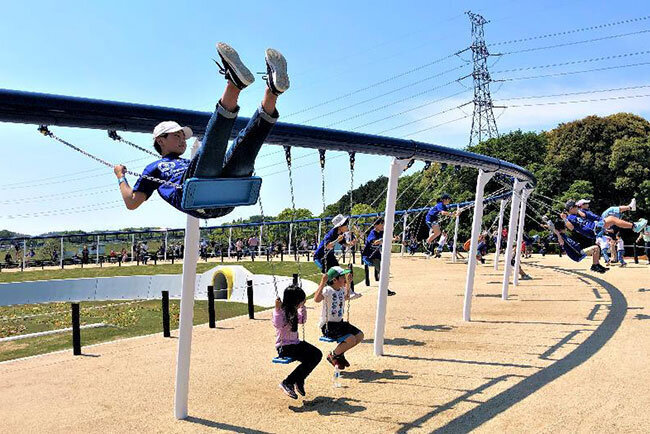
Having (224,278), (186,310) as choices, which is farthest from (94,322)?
(224,278)

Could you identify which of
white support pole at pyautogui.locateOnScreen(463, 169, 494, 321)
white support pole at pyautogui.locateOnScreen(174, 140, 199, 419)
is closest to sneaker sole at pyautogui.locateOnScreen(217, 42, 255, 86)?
white support pole at pyautogui.locateOnScreen(174, 140, 199, 419)

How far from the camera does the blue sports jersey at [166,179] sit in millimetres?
4926

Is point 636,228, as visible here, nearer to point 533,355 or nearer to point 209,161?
point 533,355

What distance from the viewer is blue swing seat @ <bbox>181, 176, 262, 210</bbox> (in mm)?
4594

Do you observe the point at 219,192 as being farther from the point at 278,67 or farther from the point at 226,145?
the point at 278,67

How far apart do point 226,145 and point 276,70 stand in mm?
754

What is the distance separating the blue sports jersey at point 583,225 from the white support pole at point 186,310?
38.3 ft

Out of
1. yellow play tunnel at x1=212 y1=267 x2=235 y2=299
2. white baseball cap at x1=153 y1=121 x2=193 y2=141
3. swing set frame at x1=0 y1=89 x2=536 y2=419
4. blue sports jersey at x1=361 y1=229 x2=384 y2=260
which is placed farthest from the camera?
yellow play tunnel at x1=212 y1=267 x2=235 y2=299

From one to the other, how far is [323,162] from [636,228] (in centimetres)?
1175

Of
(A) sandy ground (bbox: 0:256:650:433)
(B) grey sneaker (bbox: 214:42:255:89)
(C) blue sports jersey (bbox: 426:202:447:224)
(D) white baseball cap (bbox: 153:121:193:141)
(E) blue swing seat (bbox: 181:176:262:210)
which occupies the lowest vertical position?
(A) sandy ground (bbox: 0:256:650:433)

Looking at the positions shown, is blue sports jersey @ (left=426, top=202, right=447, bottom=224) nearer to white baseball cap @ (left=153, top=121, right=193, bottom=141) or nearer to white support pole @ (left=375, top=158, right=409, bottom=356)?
white support pole @ (left=375, top=158, right=409, bottom=356)

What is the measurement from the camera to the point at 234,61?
4.10 metres

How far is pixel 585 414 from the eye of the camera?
246 inches

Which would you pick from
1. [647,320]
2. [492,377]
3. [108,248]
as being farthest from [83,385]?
[108,248]
